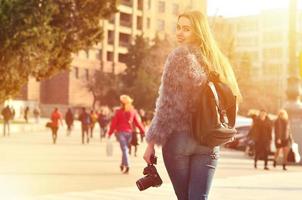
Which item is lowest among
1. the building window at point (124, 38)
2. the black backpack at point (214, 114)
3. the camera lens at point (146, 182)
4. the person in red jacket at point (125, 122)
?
the person in red jacket at point (125, 122)

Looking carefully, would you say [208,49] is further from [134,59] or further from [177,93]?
[134,59]

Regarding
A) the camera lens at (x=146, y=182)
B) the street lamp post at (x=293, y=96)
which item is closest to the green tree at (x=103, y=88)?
the street lamp post at (x=293, y=96)

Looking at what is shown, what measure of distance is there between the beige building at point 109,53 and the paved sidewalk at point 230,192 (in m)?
70.3

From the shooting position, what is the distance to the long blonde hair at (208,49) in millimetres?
5129

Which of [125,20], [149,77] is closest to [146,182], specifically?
[149,77]

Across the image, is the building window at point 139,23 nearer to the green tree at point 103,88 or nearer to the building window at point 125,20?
the building window at point 125,20

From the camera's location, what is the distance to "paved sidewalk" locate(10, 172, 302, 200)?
11.7 meters

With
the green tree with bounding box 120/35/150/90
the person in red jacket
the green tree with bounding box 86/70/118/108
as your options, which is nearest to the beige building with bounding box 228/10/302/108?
the green tree with bounding box 86/70/118/108

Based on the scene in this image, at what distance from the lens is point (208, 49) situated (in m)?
5.16

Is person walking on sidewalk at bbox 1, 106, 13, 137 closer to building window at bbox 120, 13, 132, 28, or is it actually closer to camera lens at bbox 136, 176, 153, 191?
camera lens at bbox 136, 176, 153, 191

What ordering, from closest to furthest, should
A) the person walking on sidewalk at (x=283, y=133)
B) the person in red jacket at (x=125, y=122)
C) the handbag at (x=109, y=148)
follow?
the person in red jacket at (x=125, y=122) < the person walking on sidewalk at (x=283, y=133) < the handbag at (x=109, y=148)

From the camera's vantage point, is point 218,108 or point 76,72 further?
point 76,72

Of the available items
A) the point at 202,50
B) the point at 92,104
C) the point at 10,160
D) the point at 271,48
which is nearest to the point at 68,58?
the point at 10,160

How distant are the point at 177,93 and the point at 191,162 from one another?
0.46 meters
